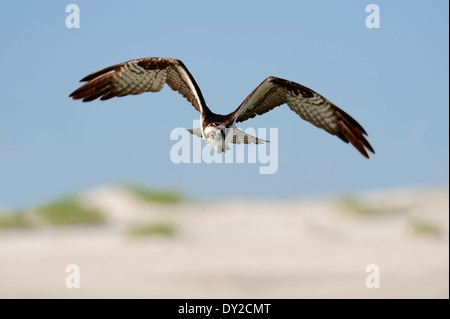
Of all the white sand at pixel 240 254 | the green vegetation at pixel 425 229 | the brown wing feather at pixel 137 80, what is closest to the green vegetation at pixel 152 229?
the white sand at pixel 240 254

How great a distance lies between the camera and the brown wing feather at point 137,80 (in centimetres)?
803

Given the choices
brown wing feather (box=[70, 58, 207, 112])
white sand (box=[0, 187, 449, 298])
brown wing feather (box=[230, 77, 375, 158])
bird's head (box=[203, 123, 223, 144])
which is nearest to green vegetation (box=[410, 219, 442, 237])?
white sand (box=[0, 187, 449, 298])

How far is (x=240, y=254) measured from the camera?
2002 cm

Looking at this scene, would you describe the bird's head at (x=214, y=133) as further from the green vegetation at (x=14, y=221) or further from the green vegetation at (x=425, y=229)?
the green vegetation at (x=14, y=221)

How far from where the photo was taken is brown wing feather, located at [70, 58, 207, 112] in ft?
26.3

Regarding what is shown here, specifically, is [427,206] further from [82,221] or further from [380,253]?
[82,221]

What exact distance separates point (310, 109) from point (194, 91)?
142 cm

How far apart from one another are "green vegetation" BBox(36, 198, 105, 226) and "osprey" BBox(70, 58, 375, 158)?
48.3 ft

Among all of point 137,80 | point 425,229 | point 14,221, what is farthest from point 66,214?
point 137,80

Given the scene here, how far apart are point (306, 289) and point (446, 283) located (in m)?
3.06

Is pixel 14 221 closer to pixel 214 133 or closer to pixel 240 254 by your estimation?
pixel 240 254

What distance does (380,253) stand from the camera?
19781 millimetres
